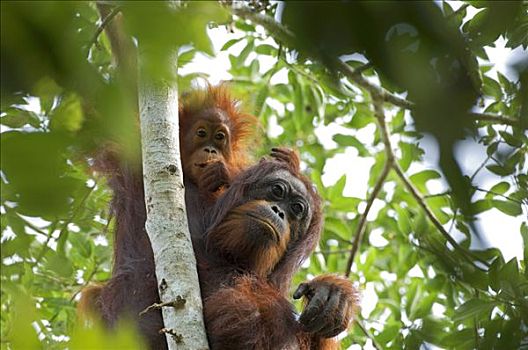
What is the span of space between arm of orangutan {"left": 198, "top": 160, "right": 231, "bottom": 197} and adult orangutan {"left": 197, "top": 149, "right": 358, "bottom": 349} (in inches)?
6.6

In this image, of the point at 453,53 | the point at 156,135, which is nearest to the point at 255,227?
the point at 156,135

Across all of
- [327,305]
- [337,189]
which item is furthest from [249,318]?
[337,189]

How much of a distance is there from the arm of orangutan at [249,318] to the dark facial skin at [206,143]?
1017 mm

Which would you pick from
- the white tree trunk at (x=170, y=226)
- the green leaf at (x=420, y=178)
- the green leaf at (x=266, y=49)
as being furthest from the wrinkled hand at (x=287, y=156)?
the green leaf at (x=266, y=49)

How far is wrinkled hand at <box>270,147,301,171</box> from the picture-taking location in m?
4.99

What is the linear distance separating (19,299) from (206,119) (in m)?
4.08

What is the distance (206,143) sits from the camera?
5156 millimetres

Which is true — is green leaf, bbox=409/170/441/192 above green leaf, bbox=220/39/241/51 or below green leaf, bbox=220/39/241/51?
below

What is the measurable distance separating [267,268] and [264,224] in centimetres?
26

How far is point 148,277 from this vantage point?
4.20 m

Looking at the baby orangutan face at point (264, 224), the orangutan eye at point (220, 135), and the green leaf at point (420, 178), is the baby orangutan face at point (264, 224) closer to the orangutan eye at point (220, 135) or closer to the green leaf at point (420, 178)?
the orangutan eye at point (220, 135)

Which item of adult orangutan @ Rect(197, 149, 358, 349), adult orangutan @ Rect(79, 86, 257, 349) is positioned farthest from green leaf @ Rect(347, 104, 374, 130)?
adult orangutan @ Rect(197, 149, 358, 349)

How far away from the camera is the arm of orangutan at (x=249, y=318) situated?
148 inches

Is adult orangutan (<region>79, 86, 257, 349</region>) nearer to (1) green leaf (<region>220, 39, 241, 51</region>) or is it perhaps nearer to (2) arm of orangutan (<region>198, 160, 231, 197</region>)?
(2) arm of orangutan (<region>198, 160, 231, 197</region>)
